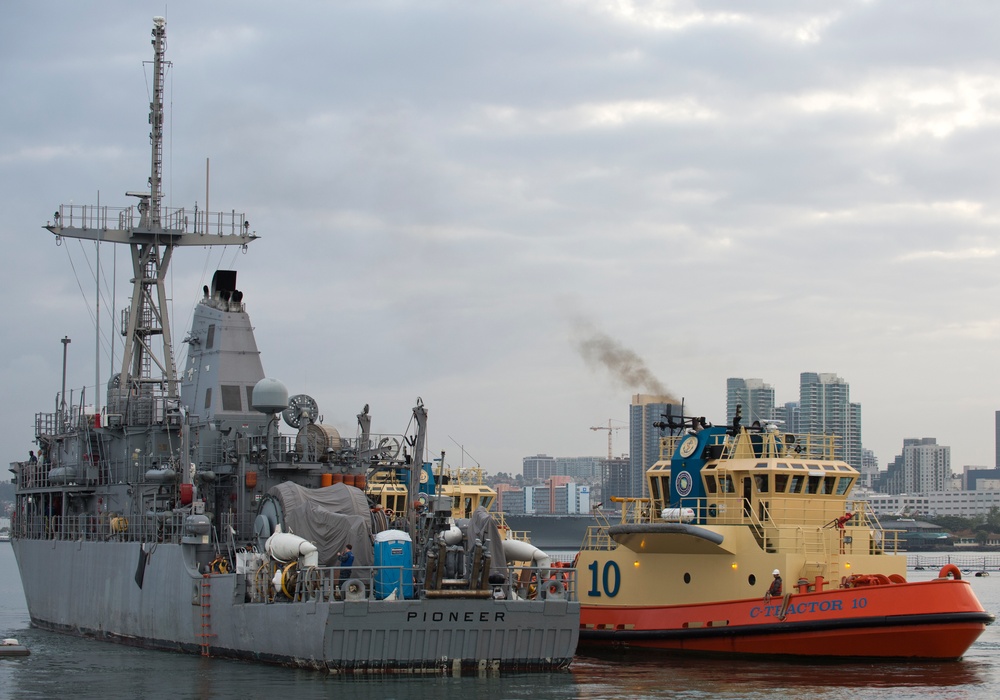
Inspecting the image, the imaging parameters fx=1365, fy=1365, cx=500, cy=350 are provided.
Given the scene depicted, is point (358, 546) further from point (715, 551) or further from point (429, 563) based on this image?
point (715, 551)

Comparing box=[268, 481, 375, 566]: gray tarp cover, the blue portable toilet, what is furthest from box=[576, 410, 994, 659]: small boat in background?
the blue portable toilet

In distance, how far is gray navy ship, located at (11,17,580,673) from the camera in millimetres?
25969

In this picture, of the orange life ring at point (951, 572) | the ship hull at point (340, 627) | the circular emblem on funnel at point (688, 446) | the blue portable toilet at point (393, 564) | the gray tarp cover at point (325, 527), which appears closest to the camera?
the ship hull at point (340, 627)

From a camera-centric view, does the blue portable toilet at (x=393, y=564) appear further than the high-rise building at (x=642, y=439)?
No

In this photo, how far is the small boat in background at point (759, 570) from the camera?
29203 mm

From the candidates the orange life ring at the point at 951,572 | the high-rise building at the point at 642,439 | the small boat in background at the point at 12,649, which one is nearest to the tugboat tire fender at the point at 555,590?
the orange life ring at the point at 951,572

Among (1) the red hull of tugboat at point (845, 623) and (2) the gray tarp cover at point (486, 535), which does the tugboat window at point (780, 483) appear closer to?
(1) the red hull of tugboat at point (845, 623)

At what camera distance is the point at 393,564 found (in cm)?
2658

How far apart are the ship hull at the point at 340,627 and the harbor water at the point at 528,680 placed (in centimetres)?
35

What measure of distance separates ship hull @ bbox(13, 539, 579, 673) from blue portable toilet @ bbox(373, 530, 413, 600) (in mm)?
614

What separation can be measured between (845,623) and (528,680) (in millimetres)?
7742

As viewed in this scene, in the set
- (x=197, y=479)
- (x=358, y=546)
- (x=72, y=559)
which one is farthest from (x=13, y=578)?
(x=358, y=546)

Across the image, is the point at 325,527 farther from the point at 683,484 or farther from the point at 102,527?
the point at 102,527

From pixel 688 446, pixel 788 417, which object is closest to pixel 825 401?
pixel 788 417
